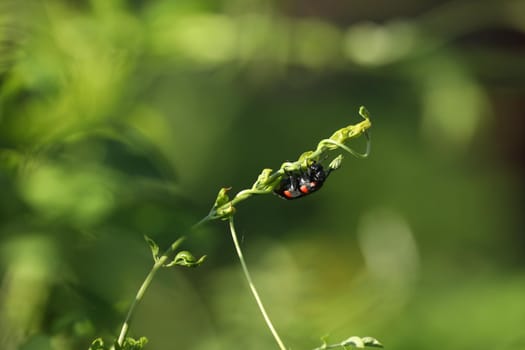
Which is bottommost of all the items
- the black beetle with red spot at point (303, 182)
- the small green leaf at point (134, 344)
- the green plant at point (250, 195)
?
the small green leaf at point (134, 344)

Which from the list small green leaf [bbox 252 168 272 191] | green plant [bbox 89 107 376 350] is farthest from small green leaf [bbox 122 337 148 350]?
small green leaf [bbox 252 168 272 191]

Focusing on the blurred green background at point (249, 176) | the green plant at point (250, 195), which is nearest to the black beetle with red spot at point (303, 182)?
the green plant at point (250, 195)

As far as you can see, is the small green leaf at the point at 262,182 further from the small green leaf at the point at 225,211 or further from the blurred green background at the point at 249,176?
the blurred green background at the point at 249,176

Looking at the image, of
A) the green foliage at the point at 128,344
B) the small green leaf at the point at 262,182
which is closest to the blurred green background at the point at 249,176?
the green foliage at the point at 128,344

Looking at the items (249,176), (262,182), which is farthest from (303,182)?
(249,176)

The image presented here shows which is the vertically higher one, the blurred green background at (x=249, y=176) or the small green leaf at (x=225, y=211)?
the blurred green background at (x=249, y=176)

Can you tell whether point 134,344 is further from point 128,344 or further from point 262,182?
point 262,182

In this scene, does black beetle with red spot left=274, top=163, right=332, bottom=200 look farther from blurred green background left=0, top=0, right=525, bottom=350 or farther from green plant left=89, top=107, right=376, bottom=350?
blurred green background left=0, top=0, right=525, bottom=350

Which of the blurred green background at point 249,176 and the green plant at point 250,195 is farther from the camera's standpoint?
the blurred green background at point 249,176
